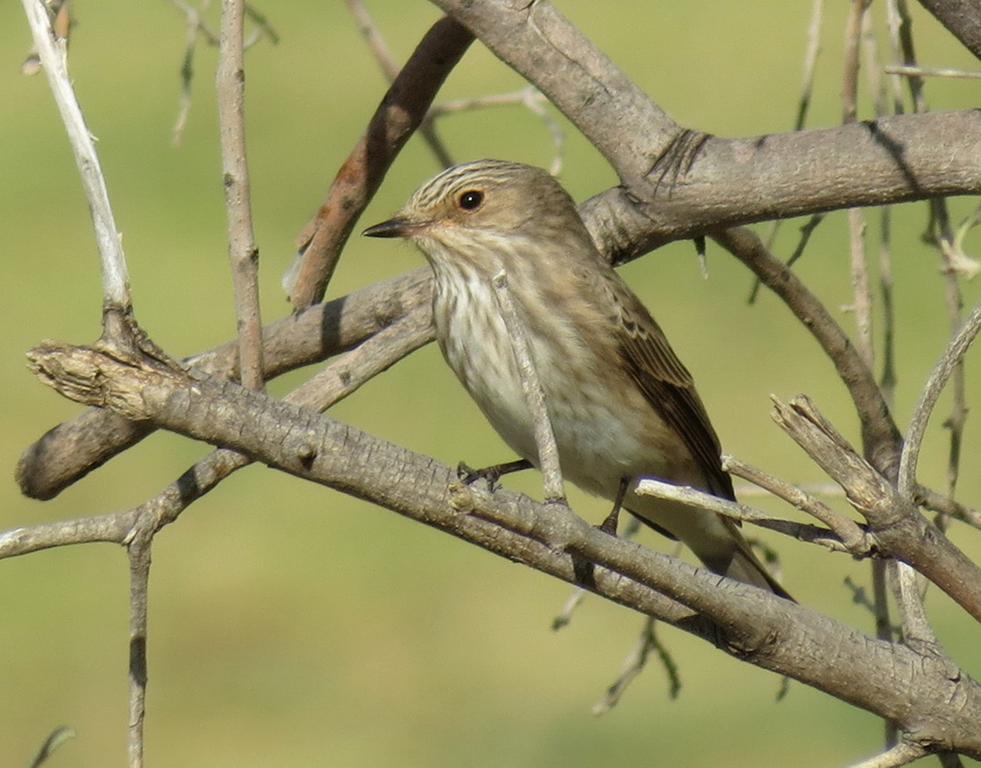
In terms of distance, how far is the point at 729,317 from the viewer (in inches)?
403

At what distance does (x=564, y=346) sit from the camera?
→ 13.9ft

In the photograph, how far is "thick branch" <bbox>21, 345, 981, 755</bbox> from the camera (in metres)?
2.15

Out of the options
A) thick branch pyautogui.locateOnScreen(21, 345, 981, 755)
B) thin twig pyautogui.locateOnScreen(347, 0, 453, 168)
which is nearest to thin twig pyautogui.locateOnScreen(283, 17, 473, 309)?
thin twig pyautogui.locateOnScreen(347, 0, 453, 168)

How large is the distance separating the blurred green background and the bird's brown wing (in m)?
2.24

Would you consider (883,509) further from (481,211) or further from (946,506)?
(481,211)

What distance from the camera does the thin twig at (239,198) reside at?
2.77 metres

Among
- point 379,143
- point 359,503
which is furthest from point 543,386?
point 359,503

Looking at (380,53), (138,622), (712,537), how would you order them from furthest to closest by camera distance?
(712,537), (380,53), (138,622)

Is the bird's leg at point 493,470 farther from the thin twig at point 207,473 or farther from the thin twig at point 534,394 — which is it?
the thin twig at point 534,394

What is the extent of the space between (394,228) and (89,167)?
198cm

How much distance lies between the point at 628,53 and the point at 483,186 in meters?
8.99

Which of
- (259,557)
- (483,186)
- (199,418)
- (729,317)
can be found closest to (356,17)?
(483,186)

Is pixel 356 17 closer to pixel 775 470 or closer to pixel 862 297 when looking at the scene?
pixel 862 297

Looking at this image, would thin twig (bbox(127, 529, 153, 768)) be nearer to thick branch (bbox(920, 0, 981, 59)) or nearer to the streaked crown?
thick branch (bbox(920, 0, 981, 59))
